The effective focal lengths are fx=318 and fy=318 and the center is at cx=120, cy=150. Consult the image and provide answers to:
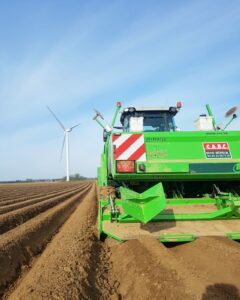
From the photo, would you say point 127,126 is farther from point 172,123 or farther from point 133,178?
point 133,178

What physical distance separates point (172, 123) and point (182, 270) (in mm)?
4693

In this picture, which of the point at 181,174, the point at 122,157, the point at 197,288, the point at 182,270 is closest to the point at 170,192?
the point at 181,174

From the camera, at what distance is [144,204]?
4.73 metres

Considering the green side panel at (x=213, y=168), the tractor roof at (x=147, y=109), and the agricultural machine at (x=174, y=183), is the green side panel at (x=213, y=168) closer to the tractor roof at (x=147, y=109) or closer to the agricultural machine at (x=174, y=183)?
the agricultural machine at (x=174, y=183)

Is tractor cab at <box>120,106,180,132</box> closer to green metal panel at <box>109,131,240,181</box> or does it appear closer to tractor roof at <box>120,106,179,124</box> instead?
tractor roof at <box>120,106,179,124</box>

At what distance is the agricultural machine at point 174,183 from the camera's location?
4.73m

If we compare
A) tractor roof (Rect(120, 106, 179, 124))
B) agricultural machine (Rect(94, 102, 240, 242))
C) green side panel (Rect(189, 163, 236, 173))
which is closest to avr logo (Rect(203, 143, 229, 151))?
agricultural machine (Rect(94, 102, 240, 242))

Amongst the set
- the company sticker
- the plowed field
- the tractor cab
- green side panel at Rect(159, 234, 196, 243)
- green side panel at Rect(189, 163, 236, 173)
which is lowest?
the plowed field

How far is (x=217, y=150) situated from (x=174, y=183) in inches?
43.9

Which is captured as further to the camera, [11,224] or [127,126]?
[11,224]

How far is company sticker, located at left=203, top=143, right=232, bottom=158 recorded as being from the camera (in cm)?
587

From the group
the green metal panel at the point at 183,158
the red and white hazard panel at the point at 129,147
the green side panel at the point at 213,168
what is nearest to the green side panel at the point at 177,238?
the green metal panel at the point at 183,158

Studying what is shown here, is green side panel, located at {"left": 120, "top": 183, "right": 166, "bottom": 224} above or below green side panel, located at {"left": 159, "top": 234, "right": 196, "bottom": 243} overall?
above

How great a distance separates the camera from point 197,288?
2.97 meters
